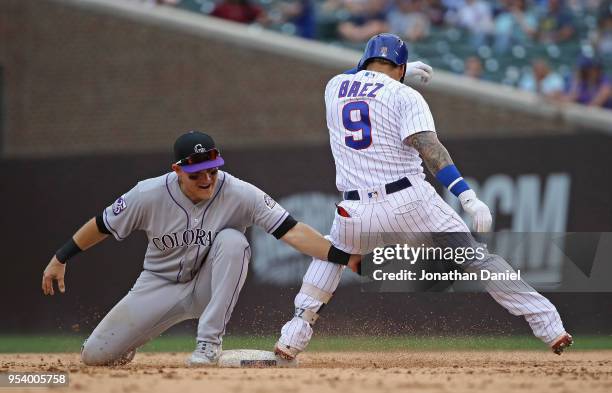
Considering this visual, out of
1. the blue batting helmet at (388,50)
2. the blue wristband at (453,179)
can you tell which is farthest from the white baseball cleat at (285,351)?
the blue batting helmet at (388,50)

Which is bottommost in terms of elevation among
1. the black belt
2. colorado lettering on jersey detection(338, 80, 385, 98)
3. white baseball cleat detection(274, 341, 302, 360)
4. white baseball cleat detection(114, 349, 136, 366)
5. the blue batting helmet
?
white baseball cleat detection(114, 349, 136, 366)

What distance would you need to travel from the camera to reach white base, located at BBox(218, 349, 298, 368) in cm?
622

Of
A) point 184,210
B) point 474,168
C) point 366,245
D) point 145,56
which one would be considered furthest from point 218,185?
point 145,56

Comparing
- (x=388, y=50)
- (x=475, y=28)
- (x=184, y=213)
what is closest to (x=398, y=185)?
(x=388, y=50)

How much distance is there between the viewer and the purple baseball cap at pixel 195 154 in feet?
20.0

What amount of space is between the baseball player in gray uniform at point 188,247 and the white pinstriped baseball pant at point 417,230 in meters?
0.23

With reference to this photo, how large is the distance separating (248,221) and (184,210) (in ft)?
1.40

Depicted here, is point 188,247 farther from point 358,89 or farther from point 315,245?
point 358,89

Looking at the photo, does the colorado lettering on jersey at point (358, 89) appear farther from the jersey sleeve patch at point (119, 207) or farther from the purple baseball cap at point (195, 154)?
the jersey sleeve patch at point (119, 207)

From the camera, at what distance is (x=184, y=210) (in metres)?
6.33

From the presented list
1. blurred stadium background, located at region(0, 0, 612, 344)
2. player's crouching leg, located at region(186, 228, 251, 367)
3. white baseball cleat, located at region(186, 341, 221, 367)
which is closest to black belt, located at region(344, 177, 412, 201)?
player's crouching leg, located at region(186, 228, 251, 367)

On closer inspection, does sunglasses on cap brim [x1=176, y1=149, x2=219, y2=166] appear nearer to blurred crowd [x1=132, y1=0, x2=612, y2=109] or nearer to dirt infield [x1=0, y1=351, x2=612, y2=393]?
dirt infield [x1=0, y1=351, x2=612, y2=393]

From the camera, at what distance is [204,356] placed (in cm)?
623

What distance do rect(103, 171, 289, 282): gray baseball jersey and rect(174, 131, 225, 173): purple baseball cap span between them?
28cm
